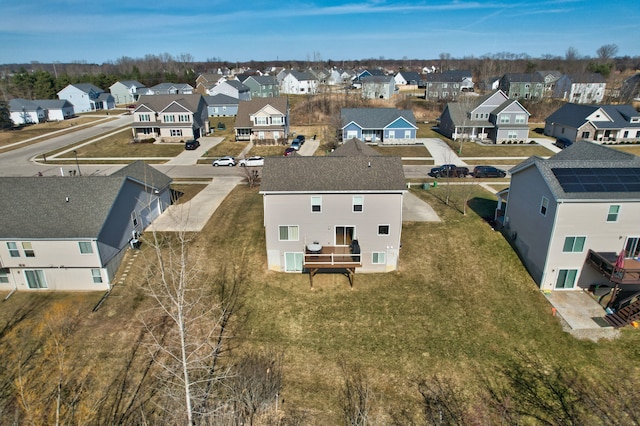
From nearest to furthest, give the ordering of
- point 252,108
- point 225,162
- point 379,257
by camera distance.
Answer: point 379,257, point 225,162, point 252,108

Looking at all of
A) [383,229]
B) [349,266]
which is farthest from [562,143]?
[349,266]

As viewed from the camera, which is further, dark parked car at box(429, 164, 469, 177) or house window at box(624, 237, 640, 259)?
dark parked car at box(429, 164, 469, 177)

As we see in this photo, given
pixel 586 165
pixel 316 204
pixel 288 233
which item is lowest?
pixel 288 233

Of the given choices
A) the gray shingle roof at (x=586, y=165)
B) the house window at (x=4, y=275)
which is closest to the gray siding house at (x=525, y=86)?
the gray shingle roof at (x=586, y=165)

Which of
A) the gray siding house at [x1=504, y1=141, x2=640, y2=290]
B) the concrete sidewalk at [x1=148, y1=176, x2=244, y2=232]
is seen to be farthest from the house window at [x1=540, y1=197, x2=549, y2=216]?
the concrete sidewalk at [x1=148, y1=176, x2=244, y2=232]

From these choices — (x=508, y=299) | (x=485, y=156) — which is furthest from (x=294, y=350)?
(x=485, y=156)

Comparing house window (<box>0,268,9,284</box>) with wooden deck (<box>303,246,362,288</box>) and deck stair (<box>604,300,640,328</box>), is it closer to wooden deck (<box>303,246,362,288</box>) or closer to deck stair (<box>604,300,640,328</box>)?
wooden deck (<box>303,246,362,288</box>)

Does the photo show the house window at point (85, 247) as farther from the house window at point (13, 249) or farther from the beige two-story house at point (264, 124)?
the beige two-story house at point (264, 124)

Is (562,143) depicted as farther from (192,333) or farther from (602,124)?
(192,333)
